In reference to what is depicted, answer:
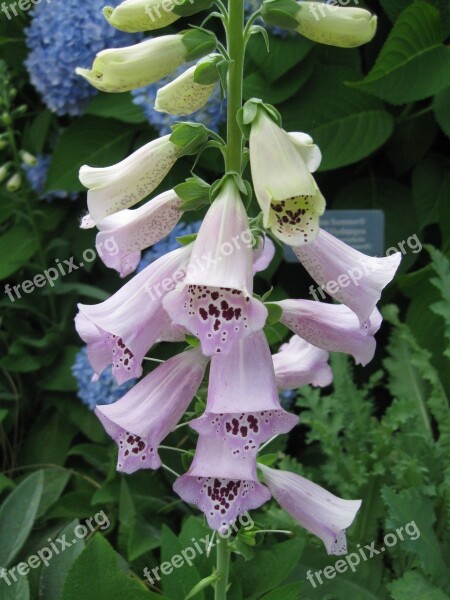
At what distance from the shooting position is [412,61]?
1.62 m

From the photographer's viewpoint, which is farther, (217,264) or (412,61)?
(412,61)

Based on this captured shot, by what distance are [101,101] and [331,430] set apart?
3.23ft

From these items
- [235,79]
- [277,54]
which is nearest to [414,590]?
[235,79]

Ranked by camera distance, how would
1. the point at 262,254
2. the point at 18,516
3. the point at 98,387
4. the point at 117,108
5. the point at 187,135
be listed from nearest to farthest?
the point at 187,135
the point at 262,254
the point at 18,516
the point at 98,387
the point at 117,108

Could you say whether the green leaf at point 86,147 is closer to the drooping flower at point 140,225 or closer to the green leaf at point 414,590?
the drooping flower at point 140,225

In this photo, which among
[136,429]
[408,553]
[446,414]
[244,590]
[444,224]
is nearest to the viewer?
[136,429]

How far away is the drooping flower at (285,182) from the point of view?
65cm

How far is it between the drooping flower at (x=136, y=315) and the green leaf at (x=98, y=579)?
0.90 feet

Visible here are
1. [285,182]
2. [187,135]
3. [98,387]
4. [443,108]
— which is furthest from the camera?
[443,108]

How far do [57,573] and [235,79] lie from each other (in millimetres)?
826

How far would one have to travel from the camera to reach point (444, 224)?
66.8 inches

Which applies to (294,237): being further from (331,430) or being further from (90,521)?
(90,521)

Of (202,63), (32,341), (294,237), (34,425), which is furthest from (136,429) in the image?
(34,425)

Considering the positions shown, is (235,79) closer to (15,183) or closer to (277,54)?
(277,54)
